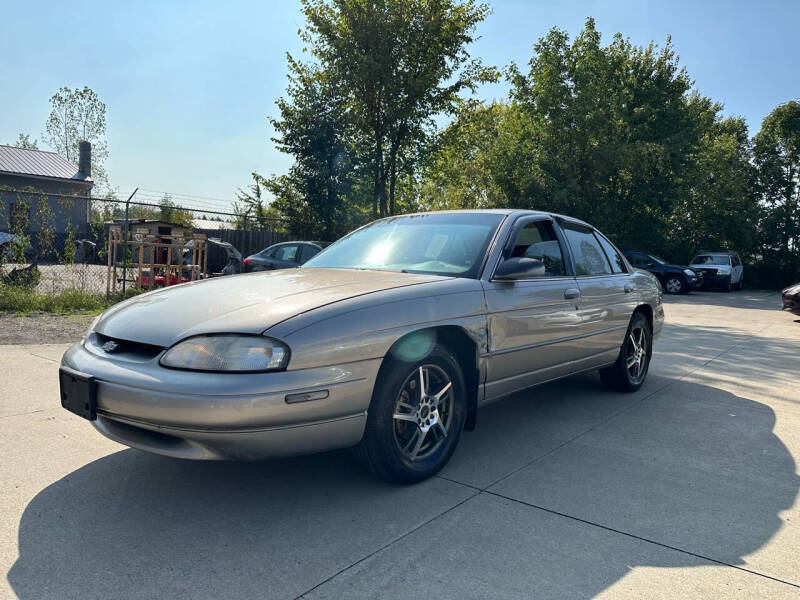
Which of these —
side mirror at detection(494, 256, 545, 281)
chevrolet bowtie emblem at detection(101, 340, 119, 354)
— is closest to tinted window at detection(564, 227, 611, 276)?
side mirror at detection(494, 256, 545, 281)

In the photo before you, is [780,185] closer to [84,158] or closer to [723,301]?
[723,301]

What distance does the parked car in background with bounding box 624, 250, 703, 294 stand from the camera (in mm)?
21766

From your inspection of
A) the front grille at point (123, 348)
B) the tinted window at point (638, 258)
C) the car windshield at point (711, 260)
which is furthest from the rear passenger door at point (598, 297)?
the car windshield at point (711, 260)

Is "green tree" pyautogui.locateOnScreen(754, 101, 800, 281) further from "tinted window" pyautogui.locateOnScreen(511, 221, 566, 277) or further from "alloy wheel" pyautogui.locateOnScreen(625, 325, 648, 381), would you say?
"tinted window" pyautogui.locateOnScreen(511, 221, 566, 277)

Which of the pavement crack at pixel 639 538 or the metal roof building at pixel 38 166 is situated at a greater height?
the metal roof building at pixel 38 166

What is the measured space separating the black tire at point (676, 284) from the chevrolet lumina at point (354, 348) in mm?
19452

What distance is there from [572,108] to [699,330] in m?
14.7

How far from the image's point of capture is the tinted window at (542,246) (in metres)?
4.12

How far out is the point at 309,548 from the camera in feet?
7.98

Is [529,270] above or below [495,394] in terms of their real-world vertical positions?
above

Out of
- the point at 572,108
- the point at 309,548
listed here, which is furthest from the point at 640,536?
the point at 572,108

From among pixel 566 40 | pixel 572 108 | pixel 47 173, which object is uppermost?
pixel 566 40

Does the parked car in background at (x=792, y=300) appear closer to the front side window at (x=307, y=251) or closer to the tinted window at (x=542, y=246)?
the front side window at (x=307, y=251)

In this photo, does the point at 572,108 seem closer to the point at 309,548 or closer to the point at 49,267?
the point at 49,267
